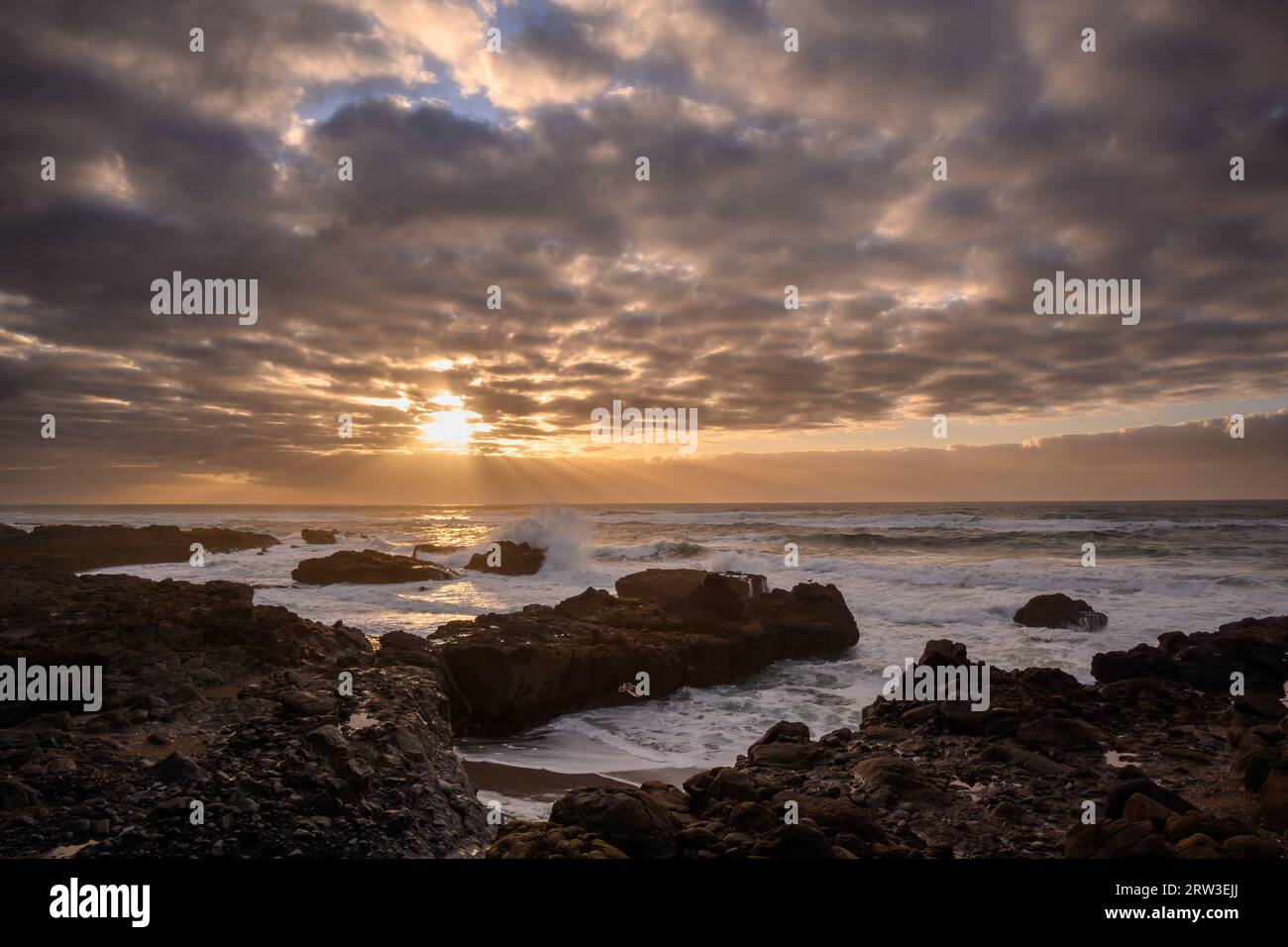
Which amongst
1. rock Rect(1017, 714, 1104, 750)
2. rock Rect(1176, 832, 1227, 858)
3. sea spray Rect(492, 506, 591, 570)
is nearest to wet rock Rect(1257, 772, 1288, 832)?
rock Rect(1176, 832, 1227, 858)

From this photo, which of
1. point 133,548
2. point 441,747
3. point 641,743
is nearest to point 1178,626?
point 641,743

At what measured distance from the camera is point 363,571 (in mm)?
29688

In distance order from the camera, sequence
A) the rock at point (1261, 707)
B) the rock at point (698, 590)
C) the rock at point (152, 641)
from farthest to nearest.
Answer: the rock at point (698, 590) → the rock at point (1261, 707) → the rock at point (152, 641)

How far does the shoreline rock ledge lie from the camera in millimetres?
13000

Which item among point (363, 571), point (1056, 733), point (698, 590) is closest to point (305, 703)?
point (1056, 733)

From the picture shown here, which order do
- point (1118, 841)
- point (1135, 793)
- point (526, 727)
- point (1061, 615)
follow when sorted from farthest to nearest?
point (1061, 615), point (526, 727), point (1135, 793), point (1118, 841)

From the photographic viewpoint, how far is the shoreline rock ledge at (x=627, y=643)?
13000mm

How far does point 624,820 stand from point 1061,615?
2084cm

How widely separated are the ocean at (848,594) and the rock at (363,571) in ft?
3.60

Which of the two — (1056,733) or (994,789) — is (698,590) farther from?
(994,789)

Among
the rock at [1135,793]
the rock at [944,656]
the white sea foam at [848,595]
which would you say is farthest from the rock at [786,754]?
the rock at [944,656]

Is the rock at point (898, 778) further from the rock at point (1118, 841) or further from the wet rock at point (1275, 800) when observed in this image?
the wet rock at point (1275, 800)

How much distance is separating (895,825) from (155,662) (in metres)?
10.5
